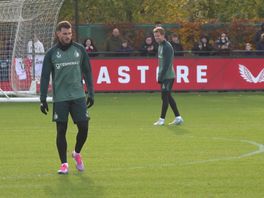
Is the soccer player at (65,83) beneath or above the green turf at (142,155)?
above

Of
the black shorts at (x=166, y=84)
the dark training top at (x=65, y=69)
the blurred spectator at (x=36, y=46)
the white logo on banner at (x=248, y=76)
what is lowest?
the white logo on banner at (x=248, y=76)

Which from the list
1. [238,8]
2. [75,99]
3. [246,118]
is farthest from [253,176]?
[238,8]

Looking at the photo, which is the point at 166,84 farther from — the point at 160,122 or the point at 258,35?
the point at 258,35

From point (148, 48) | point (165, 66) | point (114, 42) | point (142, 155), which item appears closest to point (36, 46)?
point (148, 48)

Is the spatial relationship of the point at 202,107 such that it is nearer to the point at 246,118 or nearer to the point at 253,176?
the point at 246,118

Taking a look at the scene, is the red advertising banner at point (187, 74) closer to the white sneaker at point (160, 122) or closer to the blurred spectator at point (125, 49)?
the blurred spectator at point (125, 49)

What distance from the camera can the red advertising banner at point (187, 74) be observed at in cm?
2864

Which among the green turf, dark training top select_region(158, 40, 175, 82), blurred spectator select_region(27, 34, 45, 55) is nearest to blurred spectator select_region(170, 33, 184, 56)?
blurred spectator select_region(27, 34, 45, 55)

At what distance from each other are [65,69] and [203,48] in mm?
18159

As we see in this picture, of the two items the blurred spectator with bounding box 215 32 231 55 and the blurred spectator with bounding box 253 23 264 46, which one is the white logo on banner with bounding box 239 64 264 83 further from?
the blurred spectator with bounding box 253 23 264 46

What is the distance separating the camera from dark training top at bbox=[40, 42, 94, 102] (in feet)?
39.0

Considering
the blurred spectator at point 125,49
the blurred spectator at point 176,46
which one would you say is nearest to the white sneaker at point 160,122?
the blurred spectator at point 125,49

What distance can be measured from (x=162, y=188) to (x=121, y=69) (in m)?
18.1

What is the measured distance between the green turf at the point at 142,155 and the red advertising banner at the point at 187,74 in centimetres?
556
